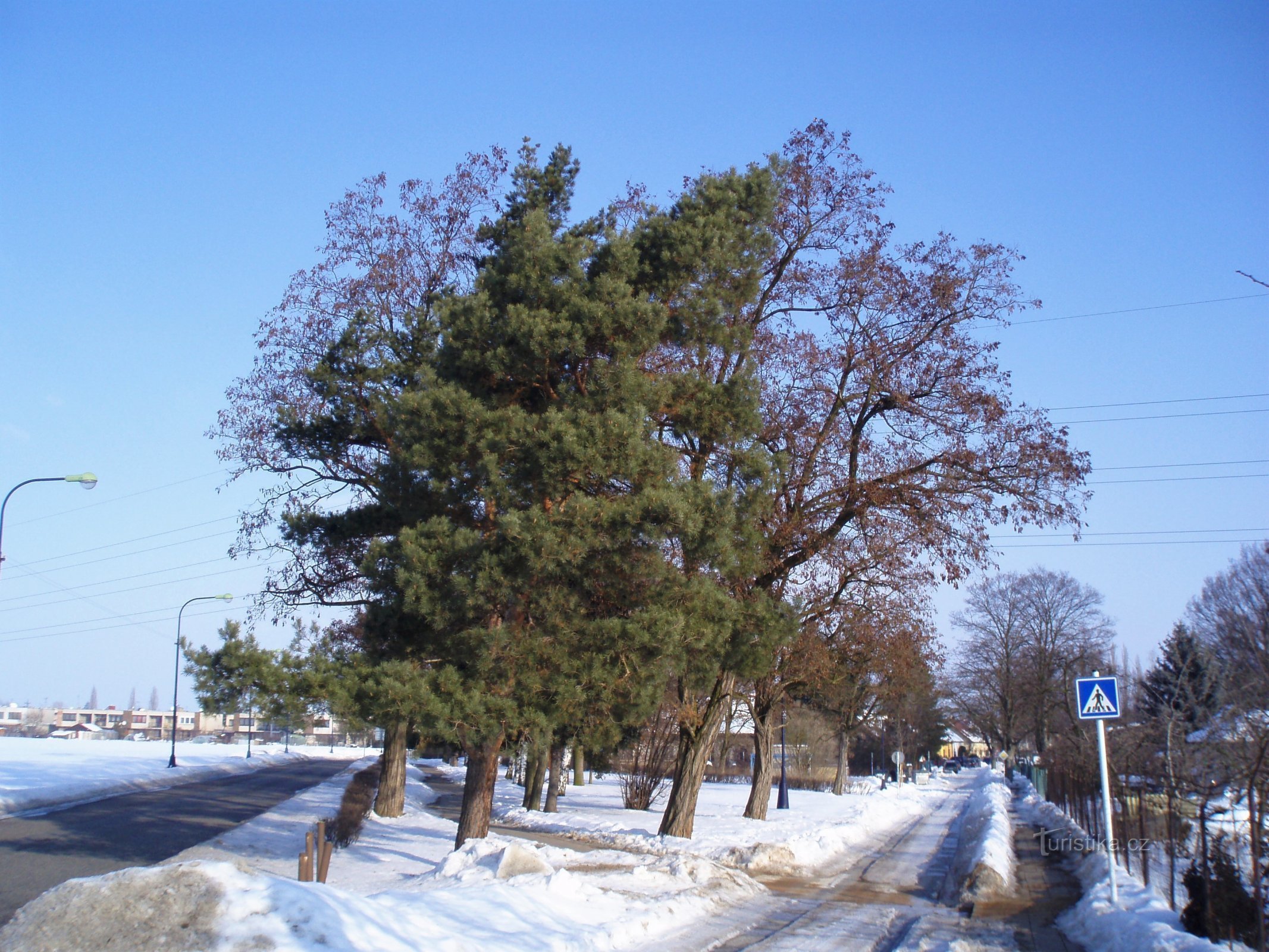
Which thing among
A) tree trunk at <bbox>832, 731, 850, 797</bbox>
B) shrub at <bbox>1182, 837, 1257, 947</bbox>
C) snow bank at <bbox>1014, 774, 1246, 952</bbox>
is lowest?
tree trunk at <bbox>832, 731, 850, 797</bbox>

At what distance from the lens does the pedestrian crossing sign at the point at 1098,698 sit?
1309cm

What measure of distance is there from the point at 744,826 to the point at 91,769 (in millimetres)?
30915

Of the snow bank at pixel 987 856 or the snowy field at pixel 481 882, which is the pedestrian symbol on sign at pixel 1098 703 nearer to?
the snow bank at pixel 987 856

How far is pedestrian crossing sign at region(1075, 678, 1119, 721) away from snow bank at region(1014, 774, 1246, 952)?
2224 millimetres

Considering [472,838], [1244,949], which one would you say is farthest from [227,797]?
[1244,949]

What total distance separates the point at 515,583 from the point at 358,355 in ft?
19.4

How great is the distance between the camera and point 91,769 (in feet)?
132

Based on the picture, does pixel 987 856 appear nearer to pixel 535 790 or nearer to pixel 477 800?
pixel 477 800

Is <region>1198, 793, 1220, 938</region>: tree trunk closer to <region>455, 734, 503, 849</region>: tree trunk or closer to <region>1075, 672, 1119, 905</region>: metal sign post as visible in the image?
<region>1075, 672, 1119, 905</region>: metal sign post

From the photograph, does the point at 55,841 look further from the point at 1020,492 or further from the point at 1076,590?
the point at 1076,590

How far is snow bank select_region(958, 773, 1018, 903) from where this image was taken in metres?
14.0

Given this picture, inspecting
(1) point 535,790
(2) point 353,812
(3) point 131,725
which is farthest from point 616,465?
(3) point 131,725

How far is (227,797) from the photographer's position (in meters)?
32.3

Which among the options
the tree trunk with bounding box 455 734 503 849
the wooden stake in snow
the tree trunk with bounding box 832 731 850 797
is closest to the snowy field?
the wooden stake in snow
